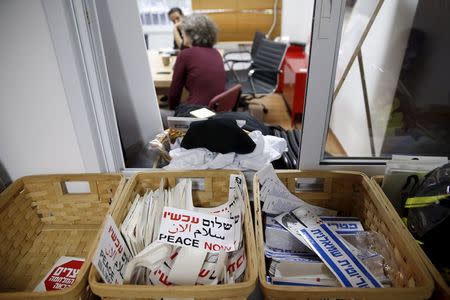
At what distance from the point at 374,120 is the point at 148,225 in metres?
2.00

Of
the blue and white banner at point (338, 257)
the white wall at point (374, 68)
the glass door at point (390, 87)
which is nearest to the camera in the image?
the blue and white banner at point (338, 257)

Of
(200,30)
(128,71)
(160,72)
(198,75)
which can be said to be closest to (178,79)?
(198,75)

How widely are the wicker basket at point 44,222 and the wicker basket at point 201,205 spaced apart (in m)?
0.06

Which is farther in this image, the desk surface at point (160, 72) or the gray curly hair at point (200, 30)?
the desk surface at point (160, 72)

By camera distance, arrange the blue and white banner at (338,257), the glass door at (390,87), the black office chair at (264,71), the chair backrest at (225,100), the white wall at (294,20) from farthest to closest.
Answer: the white wall at (294,20) → the black office chair at (264,71) → the chair backrest at (225,100) → the glass door at (390,87) → the blue and white banner at (338,257)

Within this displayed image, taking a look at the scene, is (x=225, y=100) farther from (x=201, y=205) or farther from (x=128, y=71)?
(x=201, y=205)

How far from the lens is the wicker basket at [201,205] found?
63cm

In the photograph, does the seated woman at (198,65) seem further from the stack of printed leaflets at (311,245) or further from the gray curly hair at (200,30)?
the stack of printed leaflets at (311,245)

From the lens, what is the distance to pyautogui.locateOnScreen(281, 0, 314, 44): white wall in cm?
407

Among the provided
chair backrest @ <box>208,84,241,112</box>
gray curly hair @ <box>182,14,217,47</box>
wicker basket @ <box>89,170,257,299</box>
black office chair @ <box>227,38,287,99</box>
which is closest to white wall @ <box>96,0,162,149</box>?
wicker basket @ <box>89,170,257,299</box>

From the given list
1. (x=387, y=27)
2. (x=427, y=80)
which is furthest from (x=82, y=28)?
(x=387, y=27)

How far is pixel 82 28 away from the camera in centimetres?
89

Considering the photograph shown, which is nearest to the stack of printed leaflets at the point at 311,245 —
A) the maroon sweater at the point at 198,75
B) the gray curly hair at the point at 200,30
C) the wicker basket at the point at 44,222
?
the wicker basket at the point at 44,222

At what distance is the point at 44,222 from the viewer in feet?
3.59
